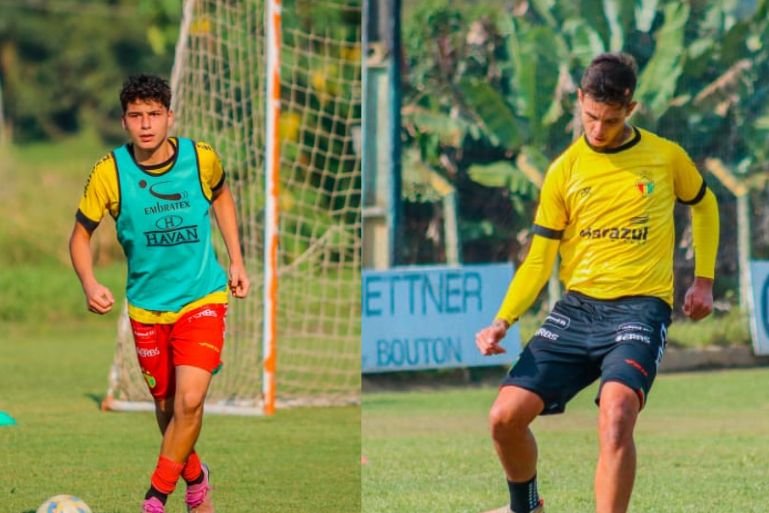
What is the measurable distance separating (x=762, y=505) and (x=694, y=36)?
24.7ft

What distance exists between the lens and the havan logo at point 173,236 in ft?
20.4

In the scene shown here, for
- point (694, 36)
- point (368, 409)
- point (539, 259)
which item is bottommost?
point (368, 409)

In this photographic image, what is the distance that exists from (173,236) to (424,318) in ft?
19.9

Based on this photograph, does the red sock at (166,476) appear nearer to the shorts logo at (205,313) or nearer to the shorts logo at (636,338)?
the shorts logo at (205,313)

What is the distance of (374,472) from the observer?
26.4 feet

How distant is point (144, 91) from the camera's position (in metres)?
6.17

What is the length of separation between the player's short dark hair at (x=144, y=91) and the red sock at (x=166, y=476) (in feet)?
4.53

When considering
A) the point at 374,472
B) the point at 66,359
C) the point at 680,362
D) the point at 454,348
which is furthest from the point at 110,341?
the point at 374,472

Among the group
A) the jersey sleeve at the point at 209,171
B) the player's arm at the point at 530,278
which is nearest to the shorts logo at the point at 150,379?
the jersey sleeve at the point at 209,171

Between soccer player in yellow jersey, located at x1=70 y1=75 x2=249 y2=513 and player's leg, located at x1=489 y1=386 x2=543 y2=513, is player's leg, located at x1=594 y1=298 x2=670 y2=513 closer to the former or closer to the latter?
player's leg, located at x1=489 y1=386 x2=543 y2=513

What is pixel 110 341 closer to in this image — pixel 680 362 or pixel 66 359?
pixel 66 359

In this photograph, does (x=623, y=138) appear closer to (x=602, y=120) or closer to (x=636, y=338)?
(x=602, y=120)

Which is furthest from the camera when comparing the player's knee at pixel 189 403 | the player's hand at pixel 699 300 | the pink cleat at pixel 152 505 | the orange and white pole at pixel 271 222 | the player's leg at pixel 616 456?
the orange and white pole at pixel 271 222

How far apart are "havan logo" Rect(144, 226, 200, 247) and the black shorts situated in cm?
138
